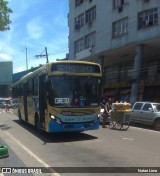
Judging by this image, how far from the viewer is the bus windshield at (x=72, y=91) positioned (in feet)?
48.9

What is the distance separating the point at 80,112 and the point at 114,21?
27530 millimetres

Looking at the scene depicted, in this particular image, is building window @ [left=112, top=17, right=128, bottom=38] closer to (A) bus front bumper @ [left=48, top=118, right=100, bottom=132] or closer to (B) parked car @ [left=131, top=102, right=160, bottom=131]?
(B) parked car @ [left=131, top=102, right=160, bottom=131]

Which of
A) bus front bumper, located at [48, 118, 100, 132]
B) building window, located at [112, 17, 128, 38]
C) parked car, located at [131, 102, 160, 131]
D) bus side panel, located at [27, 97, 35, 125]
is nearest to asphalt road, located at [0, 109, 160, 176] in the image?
bus front bumper, located at [48, 118, 100, 132]

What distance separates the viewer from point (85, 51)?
4775cm

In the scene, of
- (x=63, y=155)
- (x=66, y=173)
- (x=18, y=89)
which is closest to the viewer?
(x=66, y=173)

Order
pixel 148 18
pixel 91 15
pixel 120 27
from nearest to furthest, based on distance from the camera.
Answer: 1. pixel 148 18
2. pixel 120 27
3. pixel 91 15

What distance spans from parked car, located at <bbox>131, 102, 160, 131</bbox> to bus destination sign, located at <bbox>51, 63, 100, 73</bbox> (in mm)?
7005

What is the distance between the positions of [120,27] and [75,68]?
25594 millimetres

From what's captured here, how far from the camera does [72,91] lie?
1507cm

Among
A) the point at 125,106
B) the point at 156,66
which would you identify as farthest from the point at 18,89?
the point at 156,66

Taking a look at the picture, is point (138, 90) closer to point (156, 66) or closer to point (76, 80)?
point (156, 66)

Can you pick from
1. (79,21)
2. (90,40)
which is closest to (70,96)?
(90,40)

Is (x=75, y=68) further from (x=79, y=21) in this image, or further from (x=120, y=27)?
(x=79, y=21)

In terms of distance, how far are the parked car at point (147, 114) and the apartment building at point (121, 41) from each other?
12996 millimetres
